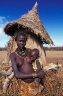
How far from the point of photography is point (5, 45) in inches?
498

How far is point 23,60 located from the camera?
264 inches

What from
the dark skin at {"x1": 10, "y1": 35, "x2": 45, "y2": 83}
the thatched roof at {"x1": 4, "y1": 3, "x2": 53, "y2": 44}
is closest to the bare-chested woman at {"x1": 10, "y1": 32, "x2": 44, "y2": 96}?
the dark skin at {"x1": 10, "y1": 35, "x2": 45, "y2": 83}

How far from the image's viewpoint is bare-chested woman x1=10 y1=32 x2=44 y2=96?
6.47 meters

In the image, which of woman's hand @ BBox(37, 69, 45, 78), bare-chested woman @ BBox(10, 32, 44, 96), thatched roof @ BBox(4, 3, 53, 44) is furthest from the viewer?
thatched roof @ BBox(4, 3, 53, 44)

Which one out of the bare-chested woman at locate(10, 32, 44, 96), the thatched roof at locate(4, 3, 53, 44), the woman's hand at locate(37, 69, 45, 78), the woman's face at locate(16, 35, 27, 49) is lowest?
the woman's hand at locate(37, 69, 45, 78)

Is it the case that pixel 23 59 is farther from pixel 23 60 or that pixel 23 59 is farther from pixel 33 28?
pixel 33 28

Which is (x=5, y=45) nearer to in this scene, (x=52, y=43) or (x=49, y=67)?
(x=52, y=43)

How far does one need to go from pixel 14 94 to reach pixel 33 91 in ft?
12.1

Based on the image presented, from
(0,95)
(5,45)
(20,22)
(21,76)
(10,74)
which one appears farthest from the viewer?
(5,45)

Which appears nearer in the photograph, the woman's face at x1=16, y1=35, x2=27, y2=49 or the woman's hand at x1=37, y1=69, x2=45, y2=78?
the woman's hand at x1=37, y1=69, x2=45, y2=78

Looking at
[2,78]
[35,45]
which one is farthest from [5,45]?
[2,78]

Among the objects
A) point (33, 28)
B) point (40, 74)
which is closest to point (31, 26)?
point (33, 28)

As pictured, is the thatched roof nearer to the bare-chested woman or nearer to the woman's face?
the bare-chested woman

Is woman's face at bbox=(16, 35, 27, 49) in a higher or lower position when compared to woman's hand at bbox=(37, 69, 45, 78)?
higher
